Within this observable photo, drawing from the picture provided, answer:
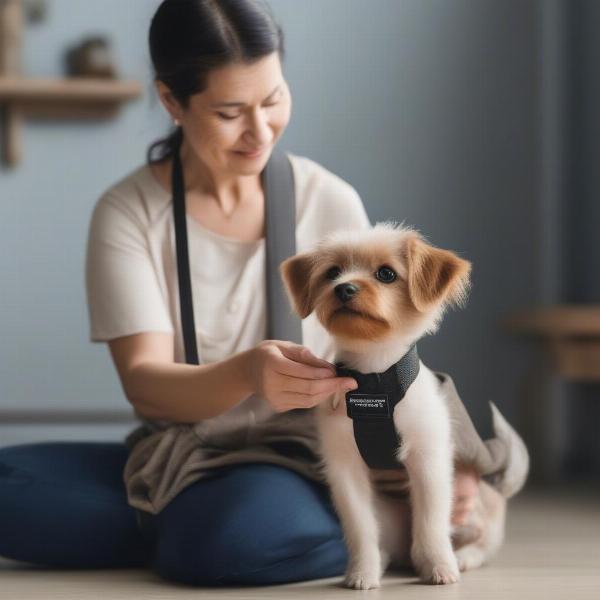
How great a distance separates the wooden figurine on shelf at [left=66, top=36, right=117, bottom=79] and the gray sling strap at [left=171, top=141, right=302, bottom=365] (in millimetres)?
1352

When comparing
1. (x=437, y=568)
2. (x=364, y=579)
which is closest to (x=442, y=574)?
(x=437, y=568)

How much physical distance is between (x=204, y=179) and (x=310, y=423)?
1.60 feet

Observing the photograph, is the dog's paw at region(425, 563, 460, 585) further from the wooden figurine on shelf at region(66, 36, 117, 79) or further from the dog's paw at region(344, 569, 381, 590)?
the wooden figurine on shelf at region(66, 36, 117, 79)

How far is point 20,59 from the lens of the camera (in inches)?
126

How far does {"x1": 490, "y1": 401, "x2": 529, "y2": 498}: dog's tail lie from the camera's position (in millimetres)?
1816

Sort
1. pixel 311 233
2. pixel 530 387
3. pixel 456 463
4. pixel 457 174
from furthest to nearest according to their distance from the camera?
1. pixel 457 174
2. pixel 530 387
3. pixel 311 233
4. pixel 456 463

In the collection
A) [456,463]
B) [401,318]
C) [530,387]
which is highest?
[401,318]

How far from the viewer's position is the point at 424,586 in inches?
62.6

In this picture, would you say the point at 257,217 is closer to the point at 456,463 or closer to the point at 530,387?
the point at 456,463

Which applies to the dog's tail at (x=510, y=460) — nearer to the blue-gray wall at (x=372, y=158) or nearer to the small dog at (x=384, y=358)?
the small dog at (x=384, y=358)

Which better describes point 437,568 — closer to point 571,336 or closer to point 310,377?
point 310,377

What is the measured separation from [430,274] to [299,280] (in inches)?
7.6

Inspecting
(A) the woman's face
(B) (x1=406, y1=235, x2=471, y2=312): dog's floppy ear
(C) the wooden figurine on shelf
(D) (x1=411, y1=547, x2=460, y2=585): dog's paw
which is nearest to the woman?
(A) the woman's face

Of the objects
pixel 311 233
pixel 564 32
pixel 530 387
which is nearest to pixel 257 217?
pixel 311 233
